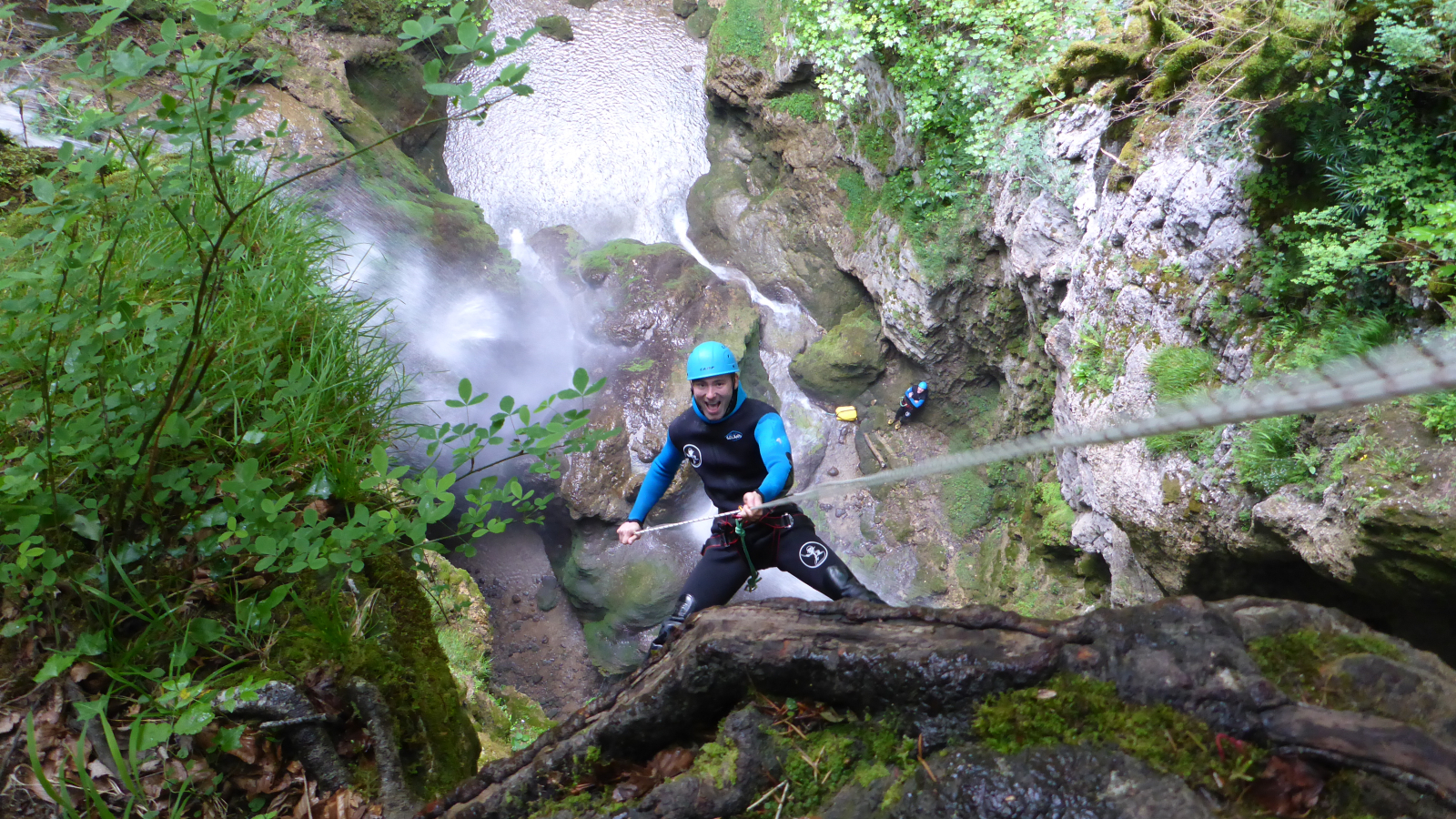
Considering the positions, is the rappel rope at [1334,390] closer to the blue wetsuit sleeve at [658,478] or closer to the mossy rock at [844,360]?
the blue wetsuit sleeve at [658,478]

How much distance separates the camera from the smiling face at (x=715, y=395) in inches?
158

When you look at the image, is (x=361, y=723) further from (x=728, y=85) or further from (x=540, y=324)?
(x=728, y=85)

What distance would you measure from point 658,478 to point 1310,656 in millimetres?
3305

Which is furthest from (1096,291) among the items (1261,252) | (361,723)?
(361,723)

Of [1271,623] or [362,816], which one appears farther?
[362,816]

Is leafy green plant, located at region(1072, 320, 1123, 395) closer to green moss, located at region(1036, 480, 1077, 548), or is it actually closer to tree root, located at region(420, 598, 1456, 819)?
green moss, located at region(1036, 480, 1077, 548)

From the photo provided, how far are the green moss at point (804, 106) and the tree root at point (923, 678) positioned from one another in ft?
41.2

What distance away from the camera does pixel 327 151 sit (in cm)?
1036

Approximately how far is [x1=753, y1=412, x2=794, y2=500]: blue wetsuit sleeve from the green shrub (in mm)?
3579

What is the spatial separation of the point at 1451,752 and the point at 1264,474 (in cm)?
414

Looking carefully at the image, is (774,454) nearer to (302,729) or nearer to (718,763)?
(718,763)

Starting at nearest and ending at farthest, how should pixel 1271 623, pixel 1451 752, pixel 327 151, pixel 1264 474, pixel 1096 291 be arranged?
1. pixel 1451 752
2. pixel 1271 623
3. pixel 1264 474
4. pixel 1096 291
5. pixel 327 151

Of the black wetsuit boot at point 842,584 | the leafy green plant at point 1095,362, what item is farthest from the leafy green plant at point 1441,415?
the black wetsuit boot at point 842,584

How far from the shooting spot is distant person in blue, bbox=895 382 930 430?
1251 cm
